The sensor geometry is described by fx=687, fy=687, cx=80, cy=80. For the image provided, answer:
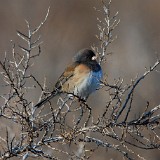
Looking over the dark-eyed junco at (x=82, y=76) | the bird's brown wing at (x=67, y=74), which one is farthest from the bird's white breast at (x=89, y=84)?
the bird's brown wing at (x=67, y=74)

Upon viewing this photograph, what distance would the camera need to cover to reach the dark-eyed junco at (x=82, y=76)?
5.73 m

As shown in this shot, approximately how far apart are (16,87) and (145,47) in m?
9.24

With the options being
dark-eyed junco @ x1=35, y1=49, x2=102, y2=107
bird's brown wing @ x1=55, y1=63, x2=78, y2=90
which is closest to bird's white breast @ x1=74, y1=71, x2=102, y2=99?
dark-eyed junco @ x1=35, y1=49, x2=102, y2=107

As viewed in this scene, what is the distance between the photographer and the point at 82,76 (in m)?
5.89

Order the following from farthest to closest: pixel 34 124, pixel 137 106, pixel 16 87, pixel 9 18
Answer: pixel 9 18, pixel 137 106, pixel 34 124, pixel 16 87

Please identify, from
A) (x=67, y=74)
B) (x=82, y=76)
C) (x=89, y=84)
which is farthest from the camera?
(x=67, y=74)

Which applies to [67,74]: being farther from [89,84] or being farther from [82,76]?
[89,84]

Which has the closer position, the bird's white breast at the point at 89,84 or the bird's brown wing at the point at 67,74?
the bird's white breast at the point at 89,84

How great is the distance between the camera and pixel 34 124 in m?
4.28

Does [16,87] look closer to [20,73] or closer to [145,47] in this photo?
[20,73]

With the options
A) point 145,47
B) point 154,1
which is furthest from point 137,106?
point 154,1

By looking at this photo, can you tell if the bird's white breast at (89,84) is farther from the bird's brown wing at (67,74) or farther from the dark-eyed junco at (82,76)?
the bird's brown wing at (67,74)

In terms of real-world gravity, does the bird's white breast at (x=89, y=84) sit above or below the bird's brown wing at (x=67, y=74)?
below

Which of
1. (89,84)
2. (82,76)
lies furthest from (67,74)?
(89,84)
